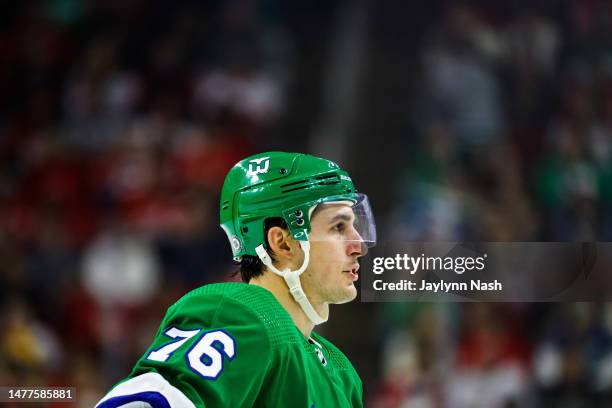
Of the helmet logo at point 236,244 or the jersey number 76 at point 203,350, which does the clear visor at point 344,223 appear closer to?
the helmet logo at point 236,244

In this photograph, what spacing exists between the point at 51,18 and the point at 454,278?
465 centimetres

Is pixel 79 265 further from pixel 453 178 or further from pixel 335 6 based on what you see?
pixel 335 6

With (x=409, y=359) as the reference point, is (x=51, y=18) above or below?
above

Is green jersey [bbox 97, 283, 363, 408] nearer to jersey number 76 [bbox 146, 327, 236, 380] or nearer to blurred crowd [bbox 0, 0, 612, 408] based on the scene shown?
jersey number 76 [bbox 146, 327, 236, 380]

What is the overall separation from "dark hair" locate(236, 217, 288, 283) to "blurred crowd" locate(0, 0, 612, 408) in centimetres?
158

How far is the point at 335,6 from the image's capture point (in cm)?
662

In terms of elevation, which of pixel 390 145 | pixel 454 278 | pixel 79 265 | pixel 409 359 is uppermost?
pixel 390 145

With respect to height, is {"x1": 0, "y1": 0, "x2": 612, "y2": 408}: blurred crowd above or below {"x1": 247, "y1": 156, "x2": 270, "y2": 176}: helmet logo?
above

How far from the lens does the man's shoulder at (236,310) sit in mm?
2039

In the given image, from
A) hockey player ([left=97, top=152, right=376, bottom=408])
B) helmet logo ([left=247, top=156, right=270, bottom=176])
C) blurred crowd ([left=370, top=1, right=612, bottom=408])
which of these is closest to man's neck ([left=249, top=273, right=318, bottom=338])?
hockey player ([left=97, top=152, right=376, bottom=408])

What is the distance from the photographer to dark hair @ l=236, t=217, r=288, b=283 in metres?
2.32

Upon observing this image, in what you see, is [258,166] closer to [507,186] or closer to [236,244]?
[236,244]

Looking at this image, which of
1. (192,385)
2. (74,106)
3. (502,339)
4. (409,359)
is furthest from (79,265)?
(192,385)

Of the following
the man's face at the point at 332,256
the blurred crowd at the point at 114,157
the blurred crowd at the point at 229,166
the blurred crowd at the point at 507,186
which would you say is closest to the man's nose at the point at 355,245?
the man's face at the point at 332,256
